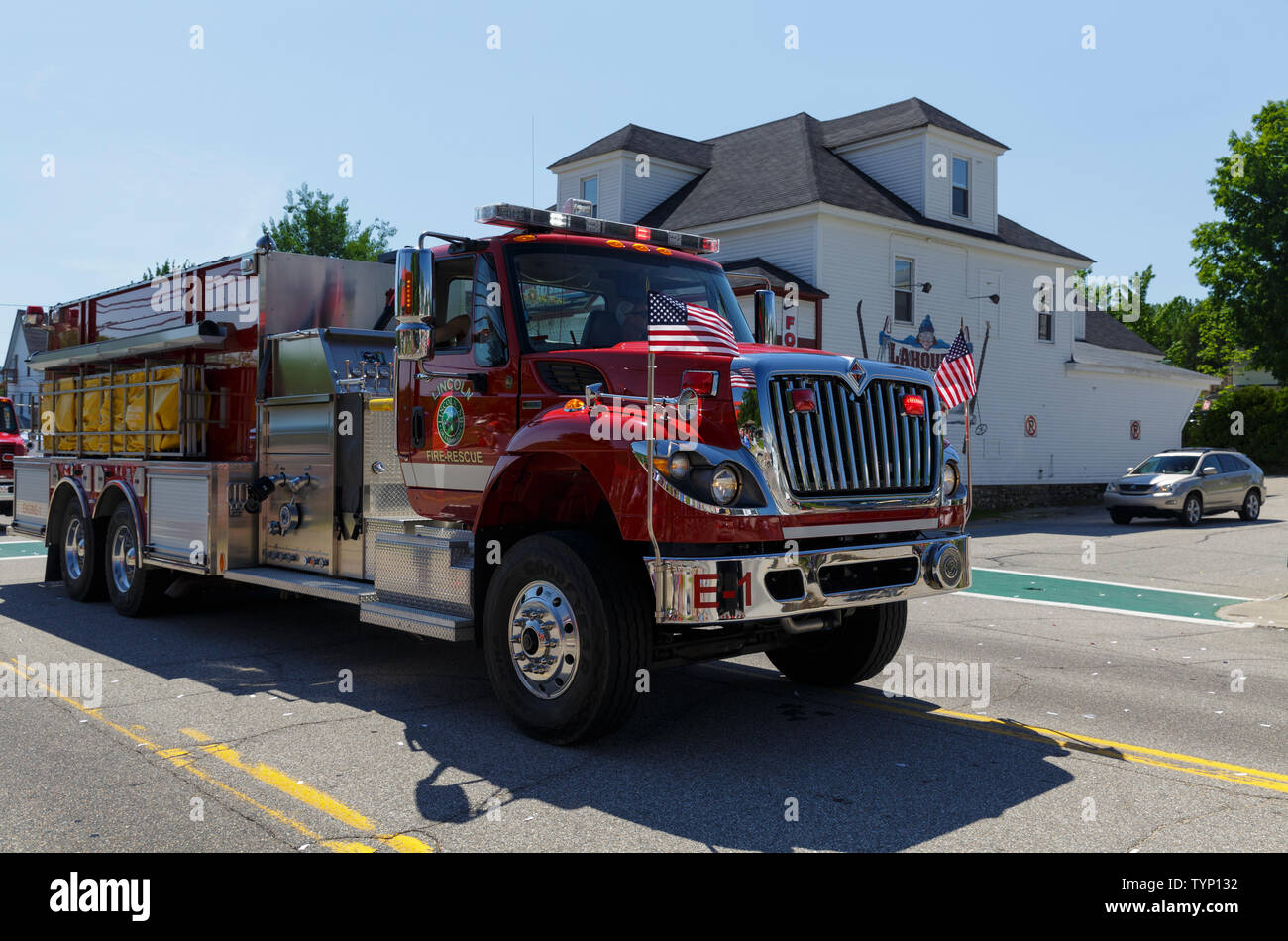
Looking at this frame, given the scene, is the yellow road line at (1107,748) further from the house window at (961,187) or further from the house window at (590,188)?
the house window at (590,188)

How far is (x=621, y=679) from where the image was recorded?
207 inches

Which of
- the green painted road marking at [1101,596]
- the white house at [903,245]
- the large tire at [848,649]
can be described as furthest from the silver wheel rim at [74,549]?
the white house at [903,245]

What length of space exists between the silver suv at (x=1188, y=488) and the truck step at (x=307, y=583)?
62.2 ft

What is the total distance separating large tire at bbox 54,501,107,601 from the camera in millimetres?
10352

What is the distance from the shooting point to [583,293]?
6484 mm

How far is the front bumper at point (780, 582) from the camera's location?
500 cm

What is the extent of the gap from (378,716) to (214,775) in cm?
127

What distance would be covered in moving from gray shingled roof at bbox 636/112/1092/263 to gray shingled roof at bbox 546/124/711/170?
448 millimetres

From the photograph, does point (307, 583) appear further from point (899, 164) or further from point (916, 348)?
point (899, 164)

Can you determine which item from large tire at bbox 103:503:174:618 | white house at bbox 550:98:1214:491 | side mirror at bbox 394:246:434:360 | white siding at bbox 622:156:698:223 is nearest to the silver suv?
white house at bbox 550:98:1214:491

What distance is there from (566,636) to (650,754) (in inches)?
29.2

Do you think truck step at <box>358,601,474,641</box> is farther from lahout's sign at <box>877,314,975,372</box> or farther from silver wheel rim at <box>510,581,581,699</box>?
lahout's sign at <box>877,314,975,372</box>
